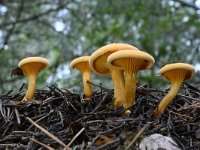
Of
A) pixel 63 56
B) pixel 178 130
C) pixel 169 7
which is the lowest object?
pixel 178 130

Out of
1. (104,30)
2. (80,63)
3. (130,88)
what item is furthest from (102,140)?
(104,30)

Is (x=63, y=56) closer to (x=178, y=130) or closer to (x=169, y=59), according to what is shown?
(x=169, y=59)

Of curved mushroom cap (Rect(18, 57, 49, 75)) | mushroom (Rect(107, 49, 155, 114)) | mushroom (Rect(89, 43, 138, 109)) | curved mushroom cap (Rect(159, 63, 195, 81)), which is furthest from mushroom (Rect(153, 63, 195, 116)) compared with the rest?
curved mushroom cap (Rect(18, 57, 49, 75))

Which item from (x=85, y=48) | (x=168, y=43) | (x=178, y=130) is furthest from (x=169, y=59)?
(x=178, y=130)

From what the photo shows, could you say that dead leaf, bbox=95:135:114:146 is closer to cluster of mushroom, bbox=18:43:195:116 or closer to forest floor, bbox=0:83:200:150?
forest floor, bbox=0:83:200:150

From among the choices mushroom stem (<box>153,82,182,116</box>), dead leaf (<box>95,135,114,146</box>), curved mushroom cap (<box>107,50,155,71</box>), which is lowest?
dead leaf (<box>95,135,114,146</box>)
